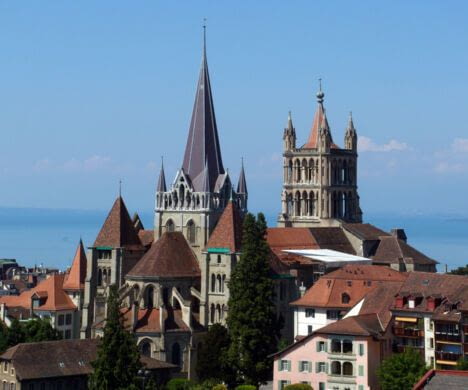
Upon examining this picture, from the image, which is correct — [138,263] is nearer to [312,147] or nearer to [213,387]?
[213,387]

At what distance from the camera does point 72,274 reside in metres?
128

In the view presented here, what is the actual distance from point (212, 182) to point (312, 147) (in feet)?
106

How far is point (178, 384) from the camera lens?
101 meters

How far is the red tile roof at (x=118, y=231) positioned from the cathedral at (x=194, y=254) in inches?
3.7

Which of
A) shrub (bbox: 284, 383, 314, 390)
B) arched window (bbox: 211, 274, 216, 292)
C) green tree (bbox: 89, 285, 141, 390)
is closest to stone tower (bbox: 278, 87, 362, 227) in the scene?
arched window (bbox: 211, 274, 216, 292)

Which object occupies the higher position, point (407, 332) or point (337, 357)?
point (407, 332)

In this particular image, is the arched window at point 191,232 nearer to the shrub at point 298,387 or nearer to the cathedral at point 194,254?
the cathedral at point 194,254

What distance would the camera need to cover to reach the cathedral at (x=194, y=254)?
110188 millimetres

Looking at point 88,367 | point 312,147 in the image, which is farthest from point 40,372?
point 312,147

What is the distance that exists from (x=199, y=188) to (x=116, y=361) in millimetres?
38570

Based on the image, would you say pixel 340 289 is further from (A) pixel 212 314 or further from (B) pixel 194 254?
(B) pixel 194 254

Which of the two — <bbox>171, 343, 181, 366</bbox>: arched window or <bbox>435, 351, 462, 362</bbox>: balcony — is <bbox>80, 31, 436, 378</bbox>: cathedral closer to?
<bbox>171, 343, 181, 366</bbox>: arched window

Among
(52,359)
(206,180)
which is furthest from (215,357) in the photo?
(206,180)

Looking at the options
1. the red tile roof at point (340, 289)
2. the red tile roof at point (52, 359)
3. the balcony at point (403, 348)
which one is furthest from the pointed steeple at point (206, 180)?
the balcony at point (403, 348)
